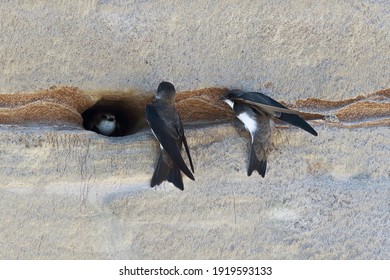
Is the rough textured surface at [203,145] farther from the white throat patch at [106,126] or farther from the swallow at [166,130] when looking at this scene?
the white throat patch at [106,126]

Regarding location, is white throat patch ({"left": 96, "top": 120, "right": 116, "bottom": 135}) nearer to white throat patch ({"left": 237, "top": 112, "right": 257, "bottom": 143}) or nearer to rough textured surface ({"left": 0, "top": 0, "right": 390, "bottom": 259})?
rough textured surface ({"left": 0, "top": 0, "right": 390, "bottom": 259})

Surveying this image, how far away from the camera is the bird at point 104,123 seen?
11.6ft

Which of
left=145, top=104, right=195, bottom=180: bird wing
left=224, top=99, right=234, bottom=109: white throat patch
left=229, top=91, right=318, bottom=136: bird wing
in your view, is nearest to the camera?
left=145, top=104, right=195, bottom=180: bird wing

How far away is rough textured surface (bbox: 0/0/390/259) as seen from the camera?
3262 millimetres

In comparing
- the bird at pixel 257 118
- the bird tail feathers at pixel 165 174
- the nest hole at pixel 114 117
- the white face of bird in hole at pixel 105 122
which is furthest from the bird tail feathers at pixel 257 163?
the white face of bird in hole at pixel 105 122

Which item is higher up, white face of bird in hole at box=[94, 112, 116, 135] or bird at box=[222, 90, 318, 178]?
bird at box=[222, 90, 318, 178]

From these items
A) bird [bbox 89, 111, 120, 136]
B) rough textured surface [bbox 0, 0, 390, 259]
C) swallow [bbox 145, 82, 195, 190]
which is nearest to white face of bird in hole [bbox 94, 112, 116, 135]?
bird [bbox 89, 111, 120, 136]

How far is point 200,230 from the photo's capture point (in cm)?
329

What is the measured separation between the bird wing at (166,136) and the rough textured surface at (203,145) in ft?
0.34

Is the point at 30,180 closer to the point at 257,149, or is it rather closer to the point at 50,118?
the point at 50,118

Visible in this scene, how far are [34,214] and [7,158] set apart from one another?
22cm

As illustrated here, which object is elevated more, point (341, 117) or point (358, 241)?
point (341, 117)

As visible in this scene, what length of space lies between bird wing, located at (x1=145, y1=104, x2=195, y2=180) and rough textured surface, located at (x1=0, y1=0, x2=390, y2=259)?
103 mm

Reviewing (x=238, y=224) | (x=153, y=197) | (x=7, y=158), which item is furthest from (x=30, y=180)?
(x=238, y=224)
